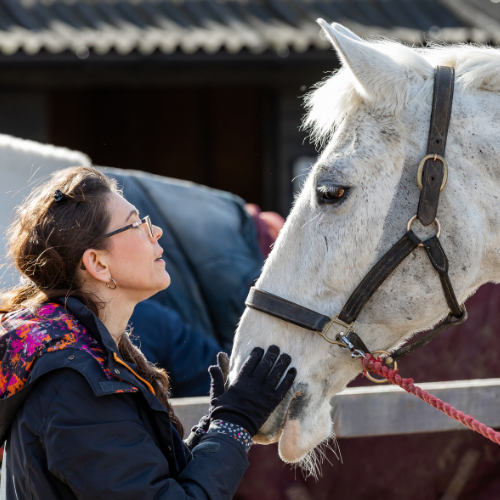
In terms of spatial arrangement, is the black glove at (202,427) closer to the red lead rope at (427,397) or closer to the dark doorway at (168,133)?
the red lead rope at (427,397)

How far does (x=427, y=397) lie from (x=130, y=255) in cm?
77

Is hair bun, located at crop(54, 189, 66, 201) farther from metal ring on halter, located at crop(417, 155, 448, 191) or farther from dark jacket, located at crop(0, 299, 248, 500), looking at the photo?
metal ring on halter, located at crop(417, 155, 448, 191)

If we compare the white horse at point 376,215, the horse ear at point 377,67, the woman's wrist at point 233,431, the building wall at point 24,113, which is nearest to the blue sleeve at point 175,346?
the white horse at point 376,215

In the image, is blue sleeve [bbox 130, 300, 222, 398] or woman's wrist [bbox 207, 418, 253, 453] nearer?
woman's wrist [bbox 207, 418, 253, 453]

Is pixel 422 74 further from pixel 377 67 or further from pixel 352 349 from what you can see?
pixel 352 349

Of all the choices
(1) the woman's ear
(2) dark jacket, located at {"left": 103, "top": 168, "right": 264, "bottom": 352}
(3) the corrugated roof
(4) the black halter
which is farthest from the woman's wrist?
(3) the corrugated roof

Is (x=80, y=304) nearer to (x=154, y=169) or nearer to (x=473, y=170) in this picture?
(x=473, y=170)

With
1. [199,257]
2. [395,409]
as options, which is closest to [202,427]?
[395,409]

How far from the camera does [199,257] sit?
9.67 feet

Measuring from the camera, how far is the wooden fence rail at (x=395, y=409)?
1.95 meters

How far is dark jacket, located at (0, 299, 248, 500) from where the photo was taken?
3.43 feet

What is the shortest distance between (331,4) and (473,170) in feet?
14.1

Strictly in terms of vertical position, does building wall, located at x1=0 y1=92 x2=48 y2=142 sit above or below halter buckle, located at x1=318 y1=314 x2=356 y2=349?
below

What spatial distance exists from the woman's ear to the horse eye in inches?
20.5
